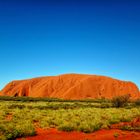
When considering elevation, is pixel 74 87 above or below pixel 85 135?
above

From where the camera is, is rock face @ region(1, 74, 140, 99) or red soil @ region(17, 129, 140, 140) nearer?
red soil @ region(17, 129, 140, 140)

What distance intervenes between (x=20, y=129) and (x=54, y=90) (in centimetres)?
11039

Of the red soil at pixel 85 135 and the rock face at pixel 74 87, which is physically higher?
the rock face at pixel 74 87

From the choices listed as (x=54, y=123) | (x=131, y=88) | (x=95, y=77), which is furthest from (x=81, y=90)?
(x=54, y=123)

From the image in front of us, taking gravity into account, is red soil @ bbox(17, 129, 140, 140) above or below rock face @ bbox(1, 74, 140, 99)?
below

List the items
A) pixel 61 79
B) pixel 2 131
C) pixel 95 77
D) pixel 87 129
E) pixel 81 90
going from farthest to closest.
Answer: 1. pixel 61 79
2. pixel 95 77
3. pixel 81 90
4. pixel 87 129
5. pixel 2 131

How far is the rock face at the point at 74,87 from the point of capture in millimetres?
117000

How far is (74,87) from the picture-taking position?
118m

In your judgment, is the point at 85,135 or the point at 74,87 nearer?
the point at 85,135

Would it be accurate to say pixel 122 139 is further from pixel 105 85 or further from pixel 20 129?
pixel 105 85

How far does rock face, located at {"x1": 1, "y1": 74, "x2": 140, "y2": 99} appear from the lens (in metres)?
117

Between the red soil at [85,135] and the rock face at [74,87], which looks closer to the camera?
the red soil at [85,135]

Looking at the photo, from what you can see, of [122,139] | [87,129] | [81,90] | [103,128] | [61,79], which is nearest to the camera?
[122,139]

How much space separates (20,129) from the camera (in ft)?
59.6
